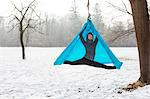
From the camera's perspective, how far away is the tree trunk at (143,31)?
238 inches

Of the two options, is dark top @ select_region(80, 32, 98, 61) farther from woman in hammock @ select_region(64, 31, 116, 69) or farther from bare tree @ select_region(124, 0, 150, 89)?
bare tree @ select_region(124, 0, 150, 89)

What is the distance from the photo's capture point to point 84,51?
721cm

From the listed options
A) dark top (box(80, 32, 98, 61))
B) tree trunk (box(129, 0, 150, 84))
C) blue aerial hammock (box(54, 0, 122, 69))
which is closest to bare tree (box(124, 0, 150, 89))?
tree trunk (box(129, 0, 150, 84))

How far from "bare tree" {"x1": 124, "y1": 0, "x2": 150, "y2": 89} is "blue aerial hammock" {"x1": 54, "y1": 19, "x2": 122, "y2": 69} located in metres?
1.07

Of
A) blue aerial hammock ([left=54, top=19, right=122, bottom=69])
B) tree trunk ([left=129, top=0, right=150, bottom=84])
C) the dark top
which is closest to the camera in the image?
tree trunk ([left=129, top=0, right=150, bottom=84])

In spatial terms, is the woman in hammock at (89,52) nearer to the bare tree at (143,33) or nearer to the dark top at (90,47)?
the dark top at (90,47)

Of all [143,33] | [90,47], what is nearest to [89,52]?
[90,47]

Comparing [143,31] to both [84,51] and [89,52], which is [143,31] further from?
[84,51]

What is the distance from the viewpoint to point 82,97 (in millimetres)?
5945

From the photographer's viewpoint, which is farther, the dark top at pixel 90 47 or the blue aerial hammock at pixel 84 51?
the dark top at pixel 90 47

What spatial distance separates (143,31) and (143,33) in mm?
48

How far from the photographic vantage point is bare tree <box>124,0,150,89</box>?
19.9 feet

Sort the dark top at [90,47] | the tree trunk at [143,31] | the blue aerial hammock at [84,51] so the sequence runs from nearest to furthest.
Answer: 1. the tree trunk at [143,31]
2. the blue aerial hammock at [84,51]
3. the dark top at [90,47]

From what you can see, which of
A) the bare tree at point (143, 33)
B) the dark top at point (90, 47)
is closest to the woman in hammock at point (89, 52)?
the dark top at point (90, 47)
